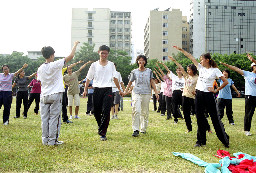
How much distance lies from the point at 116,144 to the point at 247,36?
257 feet

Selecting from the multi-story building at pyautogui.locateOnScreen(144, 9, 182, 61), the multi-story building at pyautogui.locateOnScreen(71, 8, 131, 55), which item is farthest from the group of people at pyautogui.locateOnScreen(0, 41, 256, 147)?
the multi-story building at pyautogui.locateOnScreen(71, 8, 131, 55)

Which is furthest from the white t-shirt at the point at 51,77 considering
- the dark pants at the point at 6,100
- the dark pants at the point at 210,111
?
the dark pants at the point at 6,100

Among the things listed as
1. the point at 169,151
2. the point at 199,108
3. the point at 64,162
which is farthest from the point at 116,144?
the point at 199,108

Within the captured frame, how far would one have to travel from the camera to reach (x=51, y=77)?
5652 mm

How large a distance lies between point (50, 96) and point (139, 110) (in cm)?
254

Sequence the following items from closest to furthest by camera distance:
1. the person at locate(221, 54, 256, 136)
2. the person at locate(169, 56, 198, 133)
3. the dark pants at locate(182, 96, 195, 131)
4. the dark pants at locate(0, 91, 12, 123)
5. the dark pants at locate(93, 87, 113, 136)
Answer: the dark pants at locate(93, 87, 113, 136), the person at locate(221, 54, 256, 136), the dark pants at locate(182, 96, 195, 131), the person at locate(169, 56, 198, 133), the dark pants at locate(0, 91, 12, 123)

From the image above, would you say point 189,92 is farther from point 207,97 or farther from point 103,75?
point 103,75

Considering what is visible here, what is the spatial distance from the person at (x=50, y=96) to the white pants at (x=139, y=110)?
2.17 meters

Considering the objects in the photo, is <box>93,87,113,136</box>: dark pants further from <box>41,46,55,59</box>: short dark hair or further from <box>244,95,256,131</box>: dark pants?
<box>244,95,256,131</box>: dark pants

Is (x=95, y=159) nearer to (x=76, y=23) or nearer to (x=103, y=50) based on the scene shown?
(x=103, y=50)

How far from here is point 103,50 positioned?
651 centimetres

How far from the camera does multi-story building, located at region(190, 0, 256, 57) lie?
73312 mm

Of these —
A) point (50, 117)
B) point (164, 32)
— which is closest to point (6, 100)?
point (50, 117)

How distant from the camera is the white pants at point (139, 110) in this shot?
7.04 meters
